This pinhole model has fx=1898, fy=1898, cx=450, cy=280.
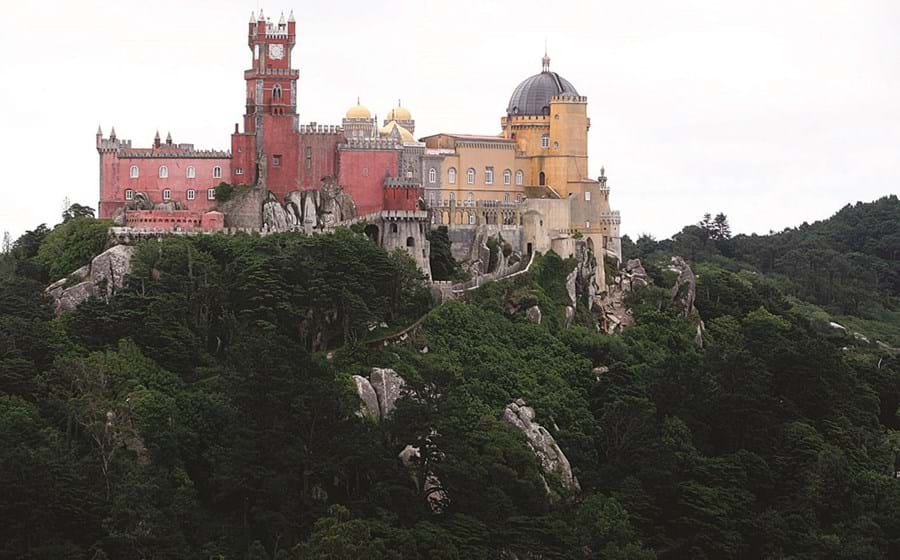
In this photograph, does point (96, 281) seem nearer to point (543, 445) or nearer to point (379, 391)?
point (379, 391)

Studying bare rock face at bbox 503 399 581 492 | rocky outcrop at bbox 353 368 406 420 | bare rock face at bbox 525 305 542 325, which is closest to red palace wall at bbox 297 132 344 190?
bare rock face at bbox 525 305 542 325

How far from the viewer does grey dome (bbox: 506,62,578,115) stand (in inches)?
3671

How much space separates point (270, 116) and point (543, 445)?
20.5 m

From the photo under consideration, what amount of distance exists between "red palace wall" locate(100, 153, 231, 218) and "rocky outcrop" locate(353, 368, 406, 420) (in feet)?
46.0

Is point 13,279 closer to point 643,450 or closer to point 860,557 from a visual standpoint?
point 643,450

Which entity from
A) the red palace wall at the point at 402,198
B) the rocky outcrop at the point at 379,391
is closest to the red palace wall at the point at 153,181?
the red palace wall at the point at 402,198

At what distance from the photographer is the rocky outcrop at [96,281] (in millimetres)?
78688

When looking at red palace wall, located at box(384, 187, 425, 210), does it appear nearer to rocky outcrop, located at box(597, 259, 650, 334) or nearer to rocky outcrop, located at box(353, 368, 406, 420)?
rocky outcrop, located at box(353, 368, 406, 420)

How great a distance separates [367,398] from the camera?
74250 mm

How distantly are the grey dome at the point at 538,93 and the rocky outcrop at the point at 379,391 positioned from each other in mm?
21747

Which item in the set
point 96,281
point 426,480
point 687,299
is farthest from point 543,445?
point 96,281

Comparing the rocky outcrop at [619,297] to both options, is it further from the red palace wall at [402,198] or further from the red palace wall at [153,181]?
the red palace wall at [153,181]

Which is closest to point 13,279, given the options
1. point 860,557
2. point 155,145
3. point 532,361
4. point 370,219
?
point 155,145

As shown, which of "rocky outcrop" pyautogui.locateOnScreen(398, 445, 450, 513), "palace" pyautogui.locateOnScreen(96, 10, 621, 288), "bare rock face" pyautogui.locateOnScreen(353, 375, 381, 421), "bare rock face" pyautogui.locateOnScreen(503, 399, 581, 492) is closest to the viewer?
"rocky outcrop" pyautogui.locateOnScreen(398, 445, 450, 513)
